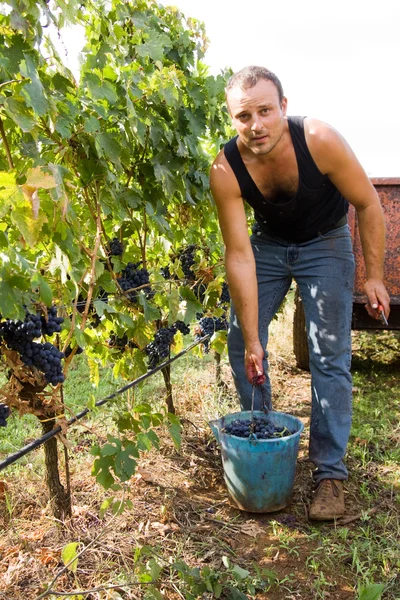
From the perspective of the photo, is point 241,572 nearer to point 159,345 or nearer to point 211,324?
point 159,345

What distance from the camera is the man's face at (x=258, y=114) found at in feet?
8.69

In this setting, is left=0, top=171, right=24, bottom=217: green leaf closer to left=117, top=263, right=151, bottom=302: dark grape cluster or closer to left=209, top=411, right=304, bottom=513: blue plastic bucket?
left=117, top=263, right=151, bottom=302: dark grape cluster

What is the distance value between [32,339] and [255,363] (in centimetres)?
115

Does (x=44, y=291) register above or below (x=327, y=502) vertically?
above

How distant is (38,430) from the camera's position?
13.0ft

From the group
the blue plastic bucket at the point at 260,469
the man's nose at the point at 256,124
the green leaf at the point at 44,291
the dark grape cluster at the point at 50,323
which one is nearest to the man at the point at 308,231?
the man's nose at the point at 256,124

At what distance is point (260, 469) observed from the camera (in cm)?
277

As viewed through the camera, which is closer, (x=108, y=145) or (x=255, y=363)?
(x=108, y=145)

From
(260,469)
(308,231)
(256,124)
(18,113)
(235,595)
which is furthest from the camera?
(308,231)

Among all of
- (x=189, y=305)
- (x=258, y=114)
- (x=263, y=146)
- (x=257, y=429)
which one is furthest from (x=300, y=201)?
(x=257, y=429)

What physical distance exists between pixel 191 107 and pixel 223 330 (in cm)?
132

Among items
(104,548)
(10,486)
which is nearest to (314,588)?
(104,548)

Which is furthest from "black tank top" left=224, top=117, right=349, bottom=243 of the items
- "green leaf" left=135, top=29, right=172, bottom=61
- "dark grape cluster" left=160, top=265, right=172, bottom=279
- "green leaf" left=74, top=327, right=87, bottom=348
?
"green leaf" left=74, top=327, right=87, bottom=348

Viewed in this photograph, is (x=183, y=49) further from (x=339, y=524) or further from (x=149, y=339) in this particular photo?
(x=339, y=524)
